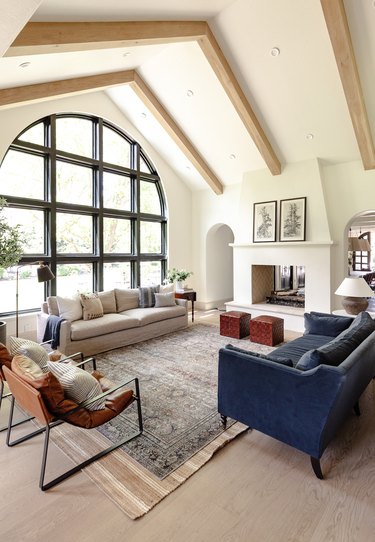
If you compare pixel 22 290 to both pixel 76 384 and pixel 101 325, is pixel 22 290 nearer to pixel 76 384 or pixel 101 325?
pixel 101 325

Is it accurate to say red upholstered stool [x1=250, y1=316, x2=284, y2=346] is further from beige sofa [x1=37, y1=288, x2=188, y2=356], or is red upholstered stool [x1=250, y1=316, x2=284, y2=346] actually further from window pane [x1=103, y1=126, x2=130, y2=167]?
window pane [x1=103, y1=126, x2=130, y2=167]

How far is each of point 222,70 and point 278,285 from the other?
497 centimetres

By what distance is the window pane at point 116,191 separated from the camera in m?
6.79

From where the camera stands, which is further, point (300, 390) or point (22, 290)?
point (22, 290)

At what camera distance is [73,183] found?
6.20 metres

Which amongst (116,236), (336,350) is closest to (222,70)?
(116,236)

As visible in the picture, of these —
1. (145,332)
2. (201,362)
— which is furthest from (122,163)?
(201,362)

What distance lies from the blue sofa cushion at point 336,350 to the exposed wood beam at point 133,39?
3960 millimetres

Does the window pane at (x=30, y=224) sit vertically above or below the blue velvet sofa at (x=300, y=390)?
above

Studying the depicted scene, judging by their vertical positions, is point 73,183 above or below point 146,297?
above

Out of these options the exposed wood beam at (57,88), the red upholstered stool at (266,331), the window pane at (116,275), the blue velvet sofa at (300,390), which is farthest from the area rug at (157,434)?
the exposed wood beam at (57,88)

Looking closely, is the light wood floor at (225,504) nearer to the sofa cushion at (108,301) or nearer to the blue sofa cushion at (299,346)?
the blue sofa cushion at (299,346)

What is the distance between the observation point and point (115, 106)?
6789 millimetres

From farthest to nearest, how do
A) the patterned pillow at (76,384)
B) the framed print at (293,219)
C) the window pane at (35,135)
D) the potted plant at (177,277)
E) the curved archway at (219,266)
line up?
the curved archway at (219,266), the potted plant at (177,277), the framed print at (293,219), the window pane at (35,135), the patterned pillow at (76,384)
